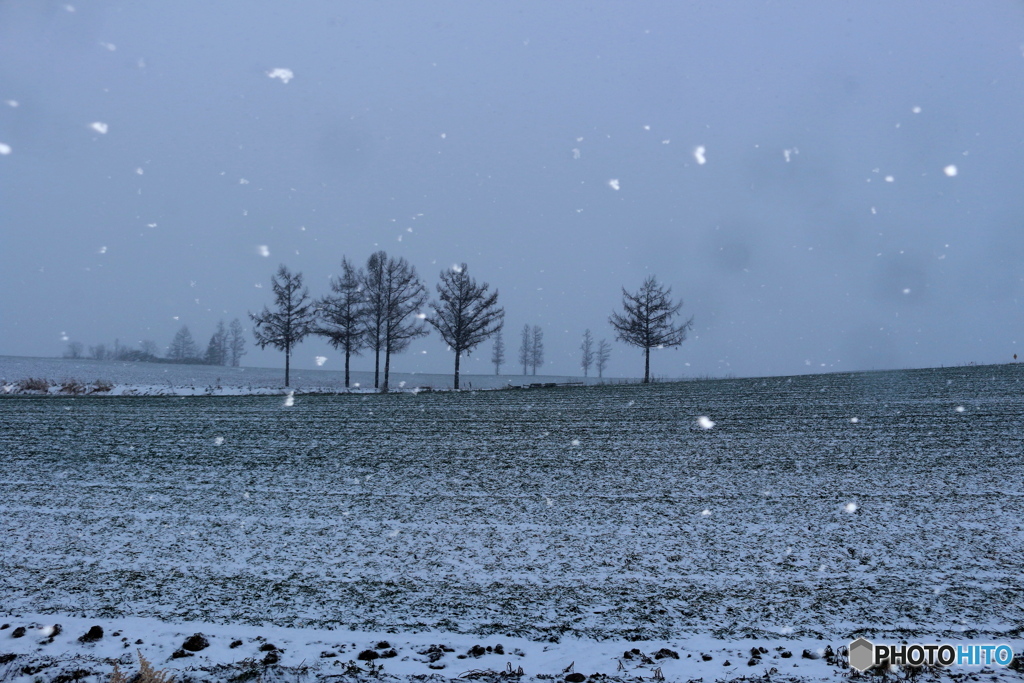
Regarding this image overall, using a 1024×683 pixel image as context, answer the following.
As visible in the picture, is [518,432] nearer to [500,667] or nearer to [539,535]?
[539,535]

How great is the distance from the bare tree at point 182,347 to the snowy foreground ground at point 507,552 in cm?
10240

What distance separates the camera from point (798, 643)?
3.68m

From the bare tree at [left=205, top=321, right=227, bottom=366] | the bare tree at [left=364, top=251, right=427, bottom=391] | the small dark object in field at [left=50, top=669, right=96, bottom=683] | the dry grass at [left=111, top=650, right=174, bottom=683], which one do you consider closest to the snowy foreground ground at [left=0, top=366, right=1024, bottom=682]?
the small dark object in field at [left=50, top=669, right=96, bottom=683]

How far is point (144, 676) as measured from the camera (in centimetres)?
300

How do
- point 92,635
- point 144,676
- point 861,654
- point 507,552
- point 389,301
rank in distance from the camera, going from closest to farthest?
point 144,676 < point 861,654 < point 92,635 < point 507,552 < point 389,301

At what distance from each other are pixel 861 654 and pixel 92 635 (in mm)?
5403

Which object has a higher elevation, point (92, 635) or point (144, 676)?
point (144, 676)

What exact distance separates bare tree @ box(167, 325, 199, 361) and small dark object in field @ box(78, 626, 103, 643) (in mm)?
108858

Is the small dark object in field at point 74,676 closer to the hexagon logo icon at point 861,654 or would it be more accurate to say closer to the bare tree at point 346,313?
the hexagon logo icon at point 861,654

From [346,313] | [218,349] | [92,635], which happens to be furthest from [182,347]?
[92,635]

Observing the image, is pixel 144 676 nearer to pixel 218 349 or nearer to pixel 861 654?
pixel 861 654

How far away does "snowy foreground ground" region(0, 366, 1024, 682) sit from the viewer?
3592mm

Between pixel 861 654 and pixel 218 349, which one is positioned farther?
pixel 218 349

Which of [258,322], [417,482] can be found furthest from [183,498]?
[258,322]
